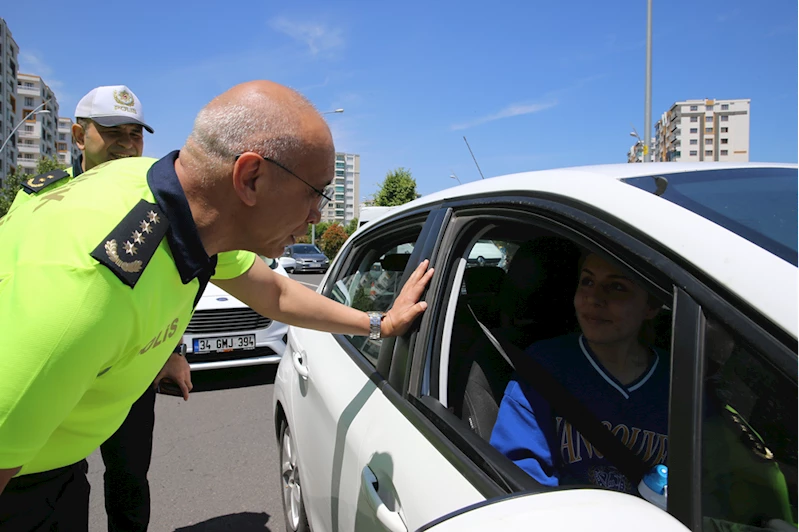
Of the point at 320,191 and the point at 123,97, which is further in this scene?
the point at 123,97

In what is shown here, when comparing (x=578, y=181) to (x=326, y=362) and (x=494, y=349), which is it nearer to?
(x=494, y=349)

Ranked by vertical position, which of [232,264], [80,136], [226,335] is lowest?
[226,335]

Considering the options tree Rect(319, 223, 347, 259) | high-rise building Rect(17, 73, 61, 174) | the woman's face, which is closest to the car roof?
the woman's face

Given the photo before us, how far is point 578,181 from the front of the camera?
1.22 metres

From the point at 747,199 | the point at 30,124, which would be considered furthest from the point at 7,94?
the point at 747,199

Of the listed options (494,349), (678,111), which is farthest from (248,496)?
(678,111)

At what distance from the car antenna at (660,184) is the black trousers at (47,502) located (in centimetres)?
164

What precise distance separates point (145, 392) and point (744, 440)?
91.8 inches

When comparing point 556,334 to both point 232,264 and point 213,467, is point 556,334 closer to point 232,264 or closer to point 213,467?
point 232,264

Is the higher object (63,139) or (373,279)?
(63,139)

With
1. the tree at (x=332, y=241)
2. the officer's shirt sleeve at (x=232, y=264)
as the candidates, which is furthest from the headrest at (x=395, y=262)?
the tree at (x=332, y=241)

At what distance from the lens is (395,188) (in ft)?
153

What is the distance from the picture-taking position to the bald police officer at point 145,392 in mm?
2338

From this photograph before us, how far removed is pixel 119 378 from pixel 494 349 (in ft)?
3.83
